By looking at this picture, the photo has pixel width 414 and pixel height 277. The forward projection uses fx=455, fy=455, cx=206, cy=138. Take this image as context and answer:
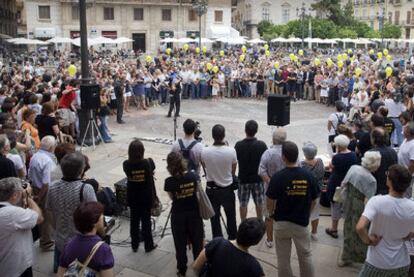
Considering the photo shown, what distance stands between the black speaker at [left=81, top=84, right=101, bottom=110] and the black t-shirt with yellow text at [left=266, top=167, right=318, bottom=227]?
23.0 feet

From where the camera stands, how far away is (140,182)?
18.5 ft

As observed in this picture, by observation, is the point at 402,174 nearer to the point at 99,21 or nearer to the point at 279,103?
the point at 279,103

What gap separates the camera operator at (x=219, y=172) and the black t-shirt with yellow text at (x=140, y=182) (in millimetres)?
740

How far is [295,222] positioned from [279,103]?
4918mm

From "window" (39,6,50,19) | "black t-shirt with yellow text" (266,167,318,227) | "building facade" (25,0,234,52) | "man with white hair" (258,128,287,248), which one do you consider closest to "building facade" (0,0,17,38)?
"building facade" (25,0,234,52)

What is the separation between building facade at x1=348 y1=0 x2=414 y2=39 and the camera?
6856cm

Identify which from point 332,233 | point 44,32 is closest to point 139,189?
point 332,233

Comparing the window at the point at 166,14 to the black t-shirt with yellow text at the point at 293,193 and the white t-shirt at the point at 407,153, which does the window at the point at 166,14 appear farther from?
the black t-shirt with yellow text at the point at 293,193

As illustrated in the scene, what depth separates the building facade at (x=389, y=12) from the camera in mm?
68562

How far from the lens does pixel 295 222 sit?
4648 mm

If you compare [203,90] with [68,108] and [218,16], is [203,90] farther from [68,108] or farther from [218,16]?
Result: [218,16]

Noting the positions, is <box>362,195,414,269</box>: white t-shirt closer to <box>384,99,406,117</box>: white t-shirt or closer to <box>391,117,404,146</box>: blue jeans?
<box>391,117,404,146</box>: blue jeans

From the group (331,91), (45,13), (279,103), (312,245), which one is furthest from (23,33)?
(312,245)

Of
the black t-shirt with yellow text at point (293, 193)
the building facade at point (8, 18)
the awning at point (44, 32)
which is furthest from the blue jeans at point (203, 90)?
the building facade at point (8, 18)
